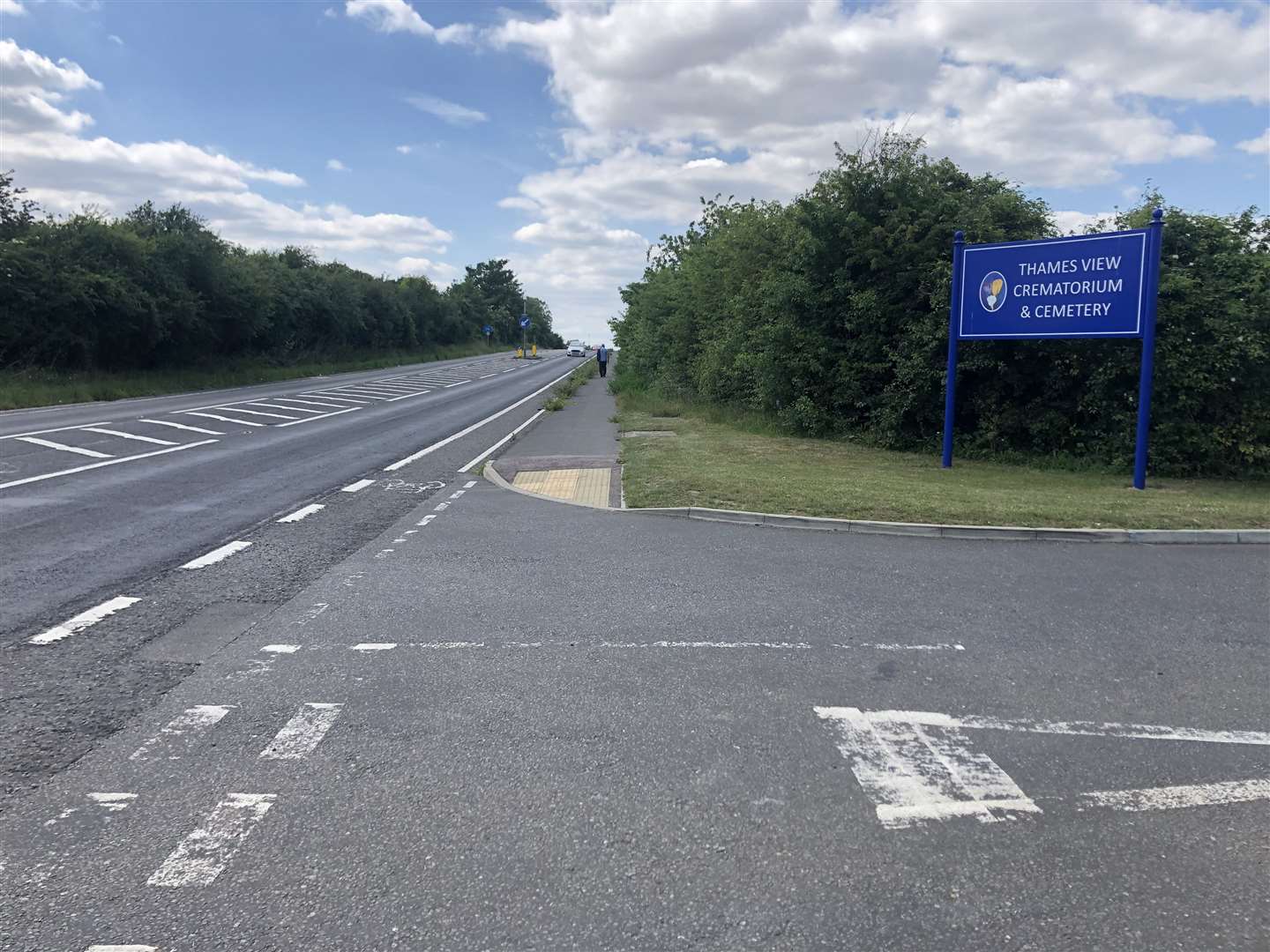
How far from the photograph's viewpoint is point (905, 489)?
12.0 metres

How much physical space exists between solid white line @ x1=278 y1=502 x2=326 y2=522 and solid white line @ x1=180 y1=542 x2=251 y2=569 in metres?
1.32

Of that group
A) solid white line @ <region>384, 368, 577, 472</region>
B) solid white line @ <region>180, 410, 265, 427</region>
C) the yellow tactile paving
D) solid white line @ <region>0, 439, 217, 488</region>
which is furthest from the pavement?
solid white line @ <region>180, 410, 265, 427</region>

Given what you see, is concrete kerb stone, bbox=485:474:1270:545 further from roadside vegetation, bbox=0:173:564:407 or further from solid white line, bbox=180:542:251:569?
roadside vegetation, bbox=0:173:564:407

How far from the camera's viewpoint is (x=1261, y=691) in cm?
515

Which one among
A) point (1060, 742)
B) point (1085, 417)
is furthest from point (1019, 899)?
point (1085, 417)

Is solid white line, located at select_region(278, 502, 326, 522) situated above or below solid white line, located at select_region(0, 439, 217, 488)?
below

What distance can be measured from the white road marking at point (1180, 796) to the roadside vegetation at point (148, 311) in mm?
28953

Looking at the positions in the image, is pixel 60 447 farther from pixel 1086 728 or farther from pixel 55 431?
pixel 1086 728

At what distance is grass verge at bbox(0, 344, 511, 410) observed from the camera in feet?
88.8

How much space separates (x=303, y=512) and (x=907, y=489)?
7475 millimetres

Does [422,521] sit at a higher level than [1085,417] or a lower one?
lower

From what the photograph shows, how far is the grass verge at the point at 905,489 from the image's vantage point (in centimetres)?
1020

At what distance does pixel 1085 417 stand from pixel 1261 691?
11.3m

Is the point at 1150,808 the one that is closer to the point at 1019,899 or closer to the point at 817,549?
the point at 1019,899
